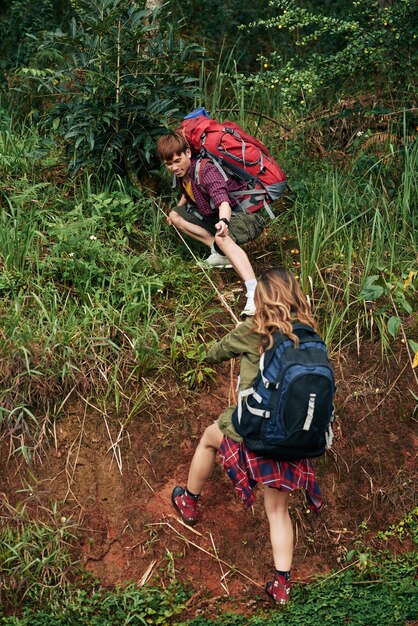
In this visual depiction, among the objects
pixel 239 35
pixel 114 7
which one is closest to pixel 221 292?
pixel 114 7

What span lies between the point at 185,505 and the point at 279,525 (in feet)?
2.35

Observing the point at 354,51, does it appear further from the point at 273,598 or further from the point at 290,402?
the point at 273,598

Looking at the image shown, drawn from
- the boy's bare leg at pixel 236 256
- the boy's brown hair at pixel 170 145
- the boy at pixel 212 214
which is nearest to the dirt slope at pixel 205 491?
the boy's bare leg at pixel 236 256

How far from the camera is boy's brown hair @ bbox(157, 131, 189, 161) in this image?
20.0 ft

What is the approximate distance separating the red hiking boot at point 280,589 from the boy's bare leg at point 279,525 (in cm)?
13

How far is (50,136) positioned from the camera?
24.1 ft

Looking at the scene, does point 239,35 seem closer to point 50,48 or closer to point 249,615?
point 50,48

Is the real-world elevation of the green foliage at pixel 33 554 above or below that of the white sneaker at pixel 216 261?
below

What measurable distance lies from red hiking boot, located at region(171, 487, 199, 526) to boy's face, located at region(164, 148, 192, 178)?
2.02 meters

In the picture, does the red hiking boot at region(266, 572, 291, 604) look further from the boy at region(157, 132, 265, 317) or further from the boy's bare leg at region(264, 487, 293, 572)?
the boy at region(157, 132, 265, 317)

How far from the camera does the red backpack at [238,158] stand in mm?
6223

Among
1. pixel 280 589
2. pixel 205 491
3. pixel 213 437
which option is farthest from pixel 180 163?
pixel 280 589

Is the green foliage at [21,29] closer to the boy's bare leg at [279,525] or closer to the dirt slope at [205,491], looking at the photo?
the dirt slope at [205,491]

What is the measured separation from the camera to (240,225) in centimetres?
636
